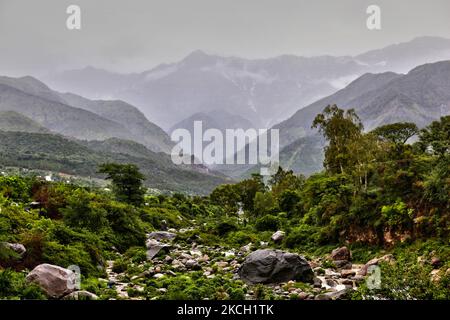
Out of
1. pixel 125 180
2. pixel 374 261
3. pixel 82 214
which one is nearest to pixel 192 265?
pixel 82 214

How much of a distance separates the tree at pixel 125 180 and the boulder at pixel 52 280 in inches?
1440

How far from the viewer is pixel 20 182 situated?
3594 centimetres

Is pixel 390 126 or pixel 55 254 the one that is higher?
pixel 390 126

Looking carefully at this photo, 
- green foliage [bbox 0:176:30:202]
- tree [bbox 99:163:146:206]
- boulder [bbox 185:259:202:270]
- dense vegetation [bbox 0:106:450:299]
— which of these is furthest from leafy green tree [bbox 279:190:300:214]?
green foliage [bbox 0:176:30:202]

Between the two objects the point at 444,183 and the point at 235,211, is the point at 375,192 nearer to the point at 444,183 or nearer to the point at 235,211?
the point at 444,183

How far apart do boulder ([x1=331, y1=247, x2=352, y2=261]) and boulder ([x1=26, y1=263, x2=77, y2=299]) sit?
16048 mm

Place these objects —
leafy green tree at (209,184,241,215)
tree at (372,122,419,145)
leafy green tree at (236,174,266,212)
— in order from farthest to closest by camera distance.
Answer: leafy green tree at (209,184,241,215)
leafy green tree at (236,174,266,212)
tree at (372,122,419,145)

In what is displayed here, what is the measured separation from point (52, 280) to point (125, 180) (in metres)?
39.5

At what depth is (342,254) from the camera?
2597 cm

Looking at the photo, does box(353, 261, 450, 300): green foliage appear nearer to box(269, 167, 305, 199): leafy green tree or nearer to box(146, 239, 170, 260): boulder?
box(146, 239, 170, 260): boulder

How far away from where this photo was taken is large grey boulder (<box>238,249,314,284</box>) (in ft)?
67.6

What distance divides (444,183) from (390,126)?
158ft

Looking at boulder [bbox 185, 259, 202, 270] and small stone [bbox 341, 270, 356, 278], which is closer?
small stone [bbox 341, 270, 356, 278]
